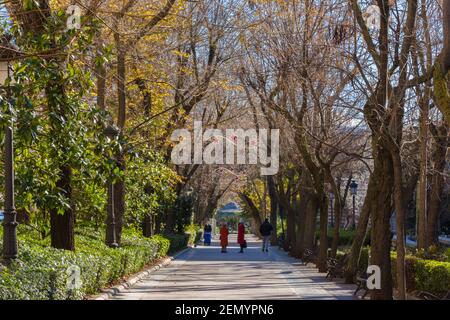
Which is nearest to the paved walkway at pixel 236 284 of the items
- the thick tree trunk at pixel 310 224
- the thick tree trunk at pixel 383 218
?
the thick tree trunk at pixel 383 218

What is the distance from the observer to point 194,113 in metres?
37.2

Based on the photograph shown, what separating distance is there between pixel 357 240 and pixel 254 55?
26.3 feet

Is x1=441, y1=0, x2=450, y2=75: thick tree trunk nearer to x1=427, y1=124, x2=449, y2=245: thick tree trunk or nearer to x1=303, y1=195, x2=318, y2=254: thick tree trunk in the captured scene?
x1=427, y1=124, x2=449, y2=245: thick tree trunk

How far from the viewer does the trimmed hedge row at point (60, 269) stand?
10523 mm

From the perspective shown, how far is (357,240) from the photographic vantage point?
2084 centimetres

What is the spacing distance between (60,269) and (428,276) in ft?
26.5

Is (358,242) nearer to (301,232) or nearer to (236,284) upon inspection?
(236,284)

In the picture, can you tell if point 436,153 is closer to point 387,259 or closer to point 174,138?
point 387,259

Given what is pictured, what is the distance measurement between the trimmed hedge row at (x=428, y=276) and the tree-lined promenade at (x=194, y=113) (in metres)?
0.06

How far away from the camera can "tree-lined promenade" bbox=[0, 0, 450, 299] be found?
12.1 m

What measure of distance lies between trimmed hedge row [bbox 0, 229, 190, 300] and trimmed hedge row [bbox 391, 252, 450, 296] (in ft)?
22.3

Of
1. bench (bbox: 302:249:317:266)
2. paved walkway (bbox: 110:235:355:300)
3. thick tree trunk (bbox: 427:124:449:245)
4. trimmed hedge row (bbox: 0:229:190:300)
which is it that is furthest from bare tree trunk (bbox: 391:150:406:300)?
bench (bbox: 302:249:317:266)

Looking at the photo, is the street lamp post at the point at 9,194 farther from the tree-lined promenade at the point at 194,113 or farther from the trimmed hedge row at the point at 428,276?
the trimmed hedge row at the point at 428,276
